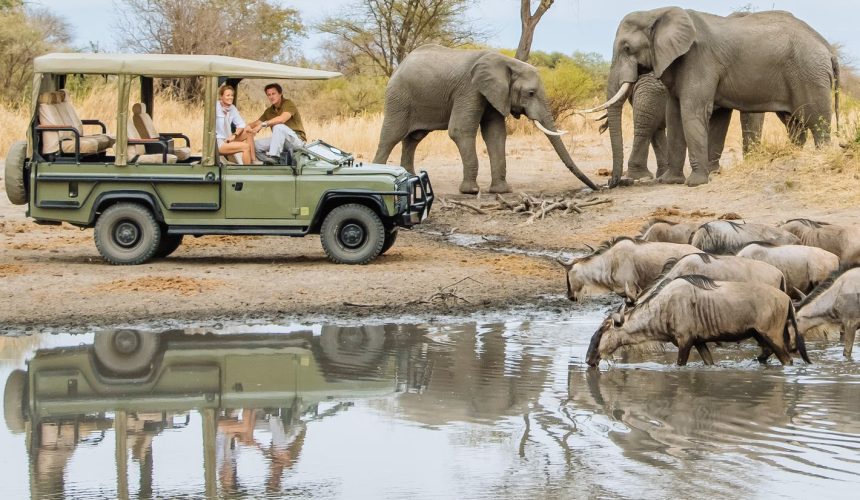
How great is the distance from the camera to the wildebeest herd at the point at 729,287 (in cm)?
988

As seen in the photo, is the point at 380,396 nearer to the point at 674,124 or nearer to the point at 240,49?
the point at 674,124

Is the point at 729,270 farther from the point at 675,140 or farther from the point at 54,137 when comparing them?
the point at 675,140

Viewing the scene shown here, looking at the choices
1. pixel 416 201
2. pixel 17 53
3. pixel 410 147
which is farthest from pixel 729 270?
pixel 17 53

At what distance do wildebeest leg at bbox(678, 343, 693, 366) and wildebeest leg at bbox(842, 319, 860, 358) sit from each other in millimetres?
1316

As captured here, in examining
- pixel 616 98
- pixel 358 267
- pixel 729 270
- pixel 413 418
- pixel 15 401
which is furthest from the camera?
pixel 616 98

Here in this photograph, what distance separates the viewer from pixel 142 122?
590 inches

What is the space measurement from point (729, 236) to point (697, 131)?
7.70 m

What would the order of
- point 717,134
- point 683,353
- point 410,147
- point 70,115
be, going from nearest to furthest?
1. point 683,353
2. point 70,115
3. point 717,134
4. point 410,147

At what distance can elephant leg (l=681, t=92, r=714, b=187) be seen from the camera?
68.4ft

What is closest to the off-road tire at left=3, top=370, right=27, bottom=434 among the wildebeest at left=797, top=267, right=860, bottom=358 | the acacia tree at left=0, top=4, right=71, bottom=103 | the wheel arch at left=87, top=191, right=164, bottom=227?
the wheel arch at left=87, top=191, right=164, bottom=227

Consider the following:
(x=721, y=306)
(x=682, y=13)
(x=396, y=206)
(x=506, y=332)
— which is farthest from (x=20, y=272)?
(x=682, y=13)

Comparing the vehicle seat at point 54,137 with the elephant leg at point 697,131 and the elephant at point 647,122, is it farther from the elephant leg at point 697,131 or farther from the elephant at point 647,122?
the elephant at point 647,122

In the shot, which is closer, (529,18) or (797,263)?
(797,263)

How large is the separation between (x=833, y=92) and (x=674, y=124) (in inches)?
96.9
